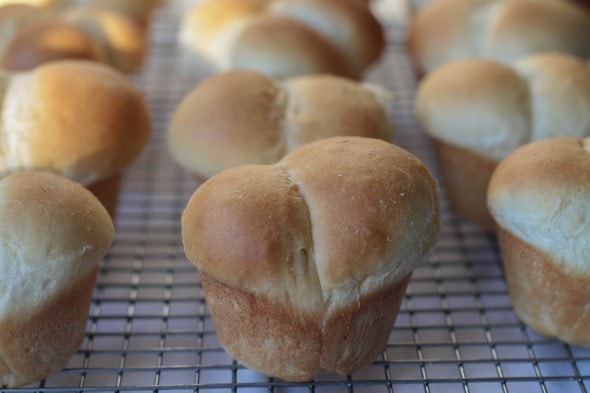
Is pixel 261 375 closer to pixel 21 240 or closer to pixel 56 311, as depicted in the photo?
pixel 56 311

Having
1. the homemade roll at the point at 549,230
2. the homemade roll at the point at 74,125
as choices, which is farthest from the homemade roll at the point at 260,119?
the homemade roll at the point at 549,230

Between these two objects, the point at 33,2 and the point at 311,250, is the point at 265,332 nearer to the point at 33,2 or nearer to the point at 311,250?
the point at 311,250

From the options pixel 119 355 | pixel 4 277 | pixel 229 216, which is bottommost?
pixel 119 355

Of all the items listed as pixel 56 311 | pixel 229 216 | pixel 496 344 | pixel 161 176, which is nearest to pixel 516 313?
pixel 496 344

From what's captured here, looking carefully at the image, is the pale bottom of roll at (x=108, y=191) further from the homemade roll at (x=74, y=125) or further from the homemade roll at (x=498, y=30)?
the homemade roll at (x=498, y=30)

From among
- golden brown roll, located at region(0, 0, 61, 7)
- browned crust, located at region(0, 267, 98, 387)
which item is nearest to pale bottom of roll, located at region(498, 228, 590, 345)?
browned crust, located at region(0, 267, 98, 387)

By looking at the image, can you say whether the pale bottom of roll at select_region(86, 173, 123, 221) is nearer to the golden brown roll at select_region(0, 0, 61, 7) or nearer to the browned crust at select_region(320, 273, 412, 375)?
the browned crust at select_region(320, 273, 412, 375)
